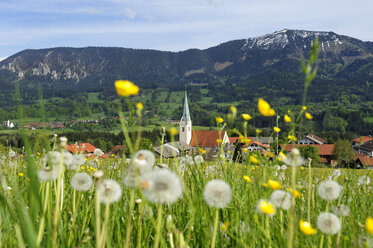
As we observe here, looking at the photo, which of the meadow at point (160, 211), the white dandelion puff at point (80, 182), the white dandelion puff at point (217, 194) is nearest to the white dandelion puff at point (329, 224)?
the meadow at point (160, 211)

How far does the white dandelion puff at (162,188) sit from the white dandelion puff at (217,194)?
0.26 metres

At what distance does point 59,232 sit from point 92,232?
23cm

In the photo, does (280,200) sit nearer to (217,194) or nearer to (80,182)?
(217,194)

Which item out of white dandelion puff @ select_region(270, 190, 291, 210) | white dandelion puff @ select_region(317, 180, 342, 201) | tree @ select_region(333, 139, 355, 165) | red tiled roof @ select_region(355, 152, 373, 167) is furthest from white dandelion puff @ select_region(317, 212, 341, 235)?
red tiled roof @ select_region(355, 152, 373, 167)

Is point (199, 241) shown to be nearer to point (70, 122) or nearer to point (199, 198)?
point (199, 198)

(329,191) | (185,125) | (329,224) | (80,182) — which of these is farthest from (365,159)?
(185,125)

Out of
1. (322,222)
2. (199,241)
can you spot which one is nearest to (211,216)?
(199,241)

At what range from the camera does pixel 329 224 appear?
4.27 feet

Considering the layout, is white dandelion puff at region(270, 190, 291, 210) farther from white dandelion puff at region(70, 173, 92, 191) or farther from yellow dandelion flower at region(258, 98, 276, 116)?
white dandelion puff at region(70, 173, 92, 191)

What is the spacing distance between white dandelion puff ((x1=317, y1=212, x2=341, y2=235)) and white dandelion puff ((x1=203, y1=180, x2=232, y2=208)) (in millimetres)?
424

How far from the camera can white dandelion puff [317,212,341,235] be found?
51.8 inches

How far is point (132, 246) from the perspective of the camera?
1775mm

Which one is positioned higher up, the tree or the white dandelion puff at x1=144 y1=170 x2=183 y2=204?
the white dandelion puff at x1=144 y1=170 x2=183 y2=204

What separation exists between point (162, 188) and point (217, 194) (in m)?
0.33
